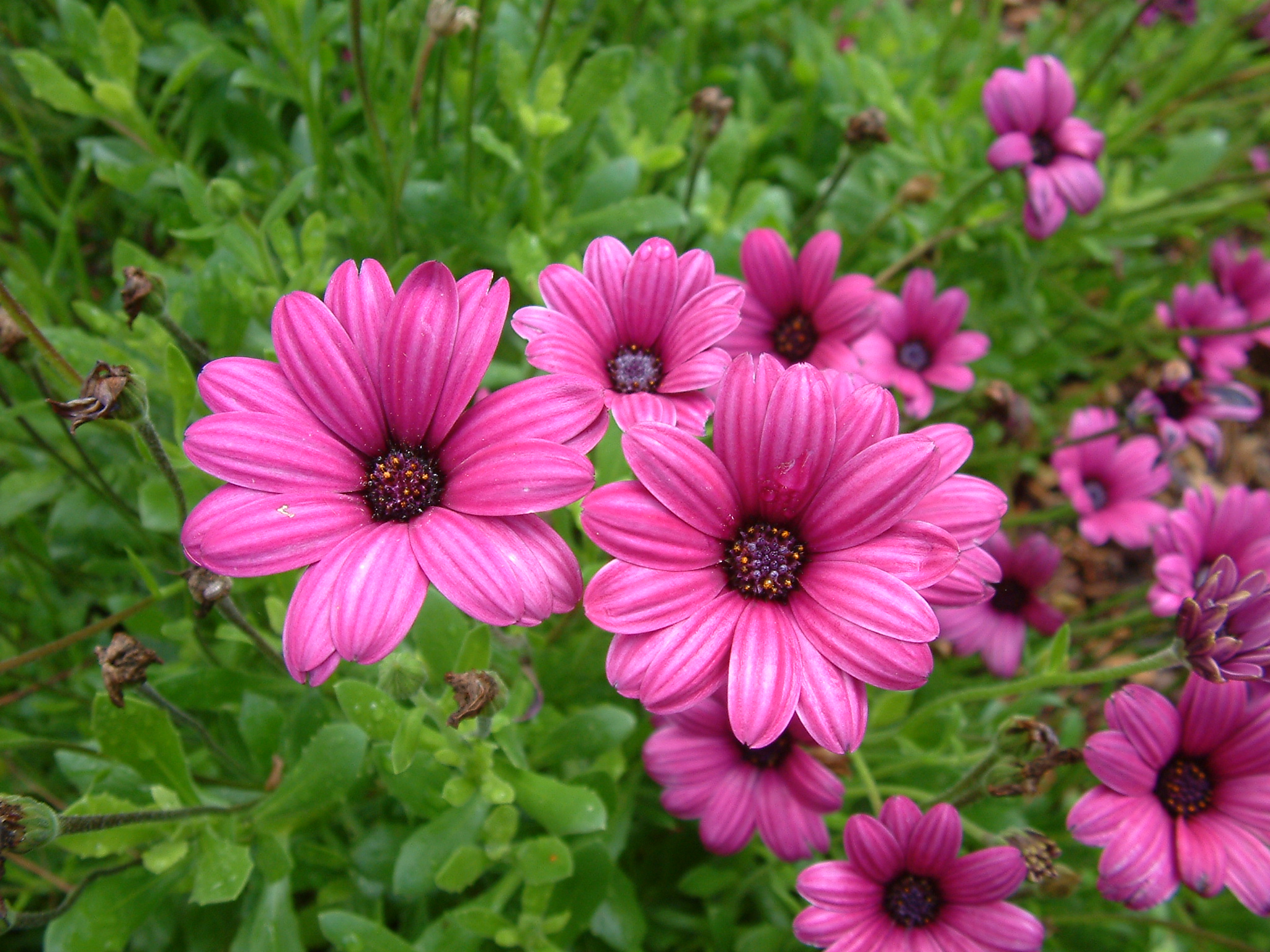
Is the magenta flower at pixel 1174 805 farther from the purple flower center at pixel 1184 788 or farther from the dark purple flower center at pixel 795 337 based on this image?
the dark purple flower center at pixel 795 337

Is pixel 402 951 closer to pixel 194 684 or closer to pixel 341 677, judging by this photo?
pixel 341 677

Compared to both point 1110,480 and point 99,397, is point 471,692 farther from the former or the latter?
point 1110,480

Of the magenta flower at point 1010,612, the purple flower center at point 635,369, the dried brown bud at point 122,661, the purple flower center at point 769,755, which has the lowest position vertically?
the magenta flower at point 1010,612

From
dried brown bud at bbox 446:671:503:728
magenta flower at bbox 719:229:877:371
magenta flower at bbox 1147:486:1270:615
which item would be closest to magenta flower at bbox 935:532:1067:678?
magenta flower at bbox 1147:486:1270:615

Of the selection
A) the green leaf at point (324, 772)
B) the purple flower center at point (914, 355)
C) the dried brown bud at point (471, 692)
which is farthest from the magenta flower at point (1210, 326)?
the green leaf at point (324, 772)

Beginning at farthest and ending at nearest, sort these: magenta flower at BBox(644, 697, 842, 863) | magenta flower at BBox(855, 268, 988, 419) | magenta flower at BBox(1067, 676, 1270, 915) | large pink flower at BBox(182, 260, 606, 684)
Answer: magenta flower at BBox(855, 268, 988, 419) → magenta flower at BBox(644, 697, 842, 863) → magenta flower at BBox(1067, 676, 1270, 915) → large pink flower at BBox(182, 260, 606, 684)

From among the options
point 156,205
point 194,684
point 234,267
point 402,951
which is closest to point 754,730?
point 402,951

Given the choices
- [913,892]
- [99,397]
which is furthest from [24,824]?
[913,892]

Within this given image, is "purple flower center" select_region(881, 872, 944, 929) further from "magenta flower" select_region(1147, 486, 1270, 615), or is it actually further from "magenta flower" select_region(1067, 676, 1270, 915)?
"magenta flower" select_region(1147, 486, 1270, 615)
